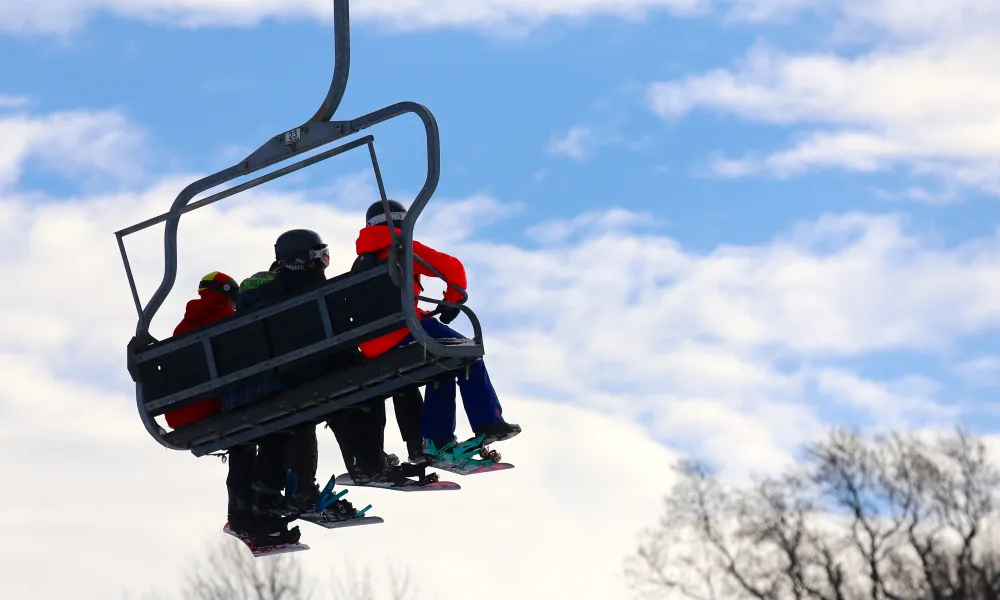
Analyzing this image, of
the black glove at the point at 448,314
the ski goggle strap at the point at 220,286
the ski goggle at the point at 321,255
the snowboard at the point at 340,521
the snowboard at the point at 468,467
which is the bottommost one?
the snowboard at the point at 340,521

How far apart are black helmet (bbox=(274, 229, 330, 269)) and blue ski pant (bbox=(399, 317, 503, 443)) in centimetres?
110

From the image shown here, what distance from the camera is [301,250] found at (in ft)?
37.2

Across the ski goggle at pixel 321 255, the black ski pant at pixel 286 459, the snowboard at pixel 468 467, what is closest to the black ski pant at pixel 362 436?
the black ski pant at pixel 286 459

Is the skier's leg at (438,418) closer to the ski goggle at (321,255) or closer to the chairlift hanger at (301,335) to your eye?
the chairlift hanger at (301,335)

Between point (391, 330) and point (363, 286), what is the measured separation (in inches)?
11.9

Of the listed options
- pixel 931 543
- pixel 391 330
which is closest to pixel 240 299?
pixel 391 330

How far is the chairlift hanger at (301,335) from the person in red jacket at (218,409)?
0.48 ft

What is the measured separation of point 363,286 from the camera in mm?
10703

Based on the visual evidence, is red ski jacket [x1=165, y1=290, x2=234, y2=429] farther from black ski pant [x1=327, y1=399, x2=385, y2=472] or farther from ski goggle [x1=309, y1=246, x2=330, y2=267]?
black ski pant [x1=327, y1=399, x2=385, y2=472]

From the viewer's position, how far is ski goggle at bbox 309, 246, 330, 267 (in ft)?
37.3

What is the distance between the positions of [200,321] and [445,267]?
1.63 metres

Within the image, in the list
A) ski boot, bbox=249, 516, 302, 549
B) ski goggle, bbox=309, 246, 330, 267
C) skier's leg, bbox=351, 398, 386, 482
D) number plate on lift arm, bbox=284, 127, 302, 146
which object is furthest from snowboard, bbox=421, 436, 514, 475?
number plate on lift arm, bbox=284, 127, 302, 146

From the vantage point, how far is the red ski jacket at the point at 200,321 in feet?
38.1

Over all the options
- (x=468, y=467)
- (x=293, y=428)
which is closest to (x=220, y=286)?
(x=293, y=428)
